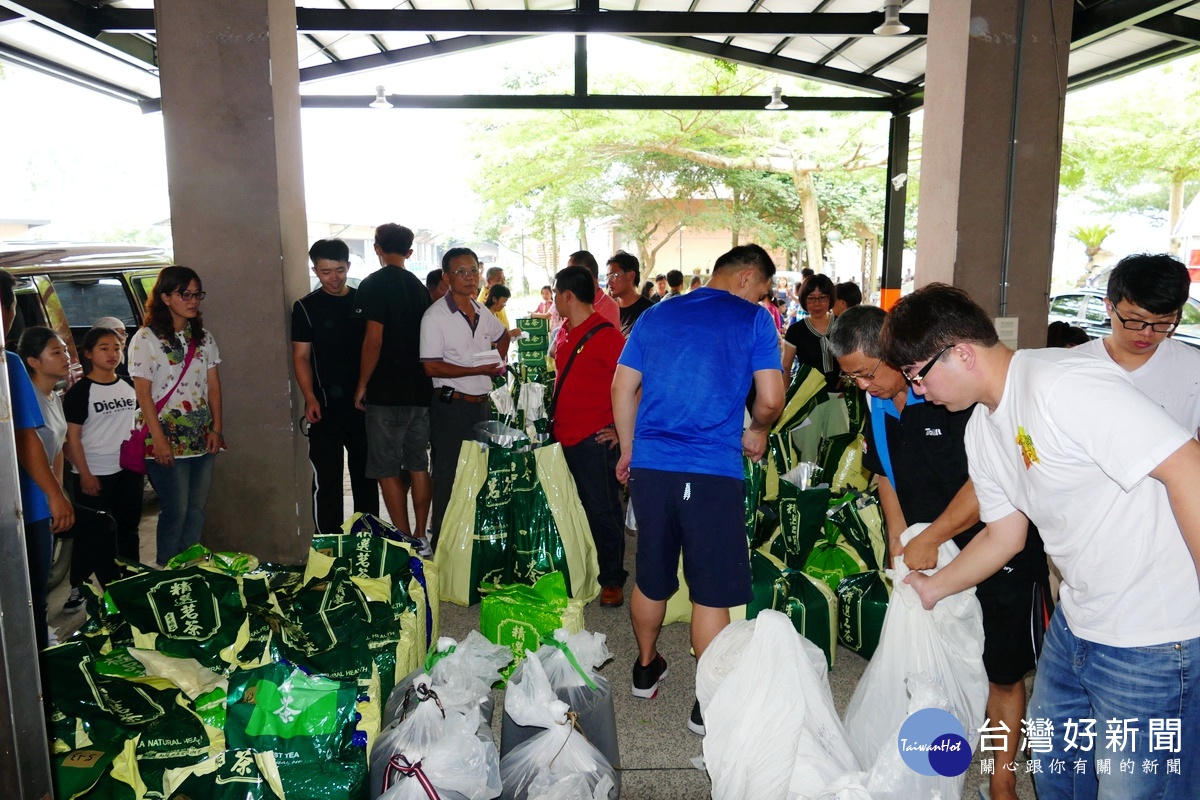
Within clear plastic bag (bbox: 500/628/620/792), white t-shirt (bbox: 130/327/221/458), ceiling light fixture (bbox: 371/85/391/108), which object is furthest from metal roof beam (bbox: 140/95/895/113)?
clear plastic bag (bbox: 500/628/620/792)

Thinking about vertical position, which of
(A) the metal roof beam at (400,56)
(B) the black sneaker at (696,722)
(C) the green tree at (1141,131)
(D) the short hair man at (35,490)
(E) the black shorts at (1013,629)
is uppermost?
(C) the green tree at (1141,131)

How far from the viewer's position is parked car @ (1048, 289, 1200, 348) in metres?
10.6

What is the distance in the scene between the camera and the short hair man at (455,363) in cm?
461

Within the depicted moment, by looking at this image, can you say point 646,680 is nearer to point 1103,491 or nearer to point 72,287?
point 1103,491

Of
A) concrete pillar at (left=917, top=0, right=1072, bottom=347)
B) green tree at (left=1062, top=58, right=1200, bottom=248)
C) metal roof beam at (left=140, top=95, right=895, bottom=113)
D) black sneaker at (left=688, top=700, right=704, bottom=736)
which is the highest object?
green tree at (left=1062, top=58, right=1200, bottom=248)

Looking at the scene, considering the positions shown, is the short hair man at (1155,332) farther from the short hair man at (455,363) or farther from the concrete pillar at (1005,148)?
A: the short hair man at (455,363)

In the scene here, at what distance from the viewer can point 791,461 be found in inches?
190

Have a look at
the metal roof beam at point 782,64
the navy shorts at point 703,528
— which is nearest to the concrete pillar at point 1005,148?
the navy shorts at point 703,528

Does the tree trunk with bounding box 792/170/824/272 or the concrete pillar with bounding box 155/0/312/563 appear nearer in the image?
the concrete pillar with bounding box 155/0/312/563

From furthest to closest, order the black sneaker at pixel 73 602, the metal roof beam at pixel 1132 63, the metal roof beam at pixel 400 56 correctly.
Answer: the metal roof beam at pixel 400 56, the metal roof beam at pixel 1132 63, the black sneaker at pixel 73 602

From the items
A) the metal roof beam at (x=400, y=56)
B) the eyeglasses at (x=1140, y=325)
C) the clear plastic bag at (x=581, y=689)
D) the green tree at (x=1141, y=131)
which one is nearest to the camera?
the clear plastic bag at (x=581, y=689)

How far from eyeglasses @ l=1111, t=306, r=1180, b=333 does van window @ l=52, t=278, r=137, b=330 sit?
5.65m

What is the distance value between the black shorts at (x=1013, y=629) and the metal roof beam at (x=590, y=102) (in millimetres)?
7911

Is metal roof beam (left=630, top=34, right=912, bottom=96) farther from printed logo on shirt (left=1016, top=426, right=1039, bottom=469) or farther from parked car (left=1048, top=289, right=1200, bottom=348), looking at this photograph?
printed logo on shirt (left=1016, top=426, right=1039, bottom=469)
